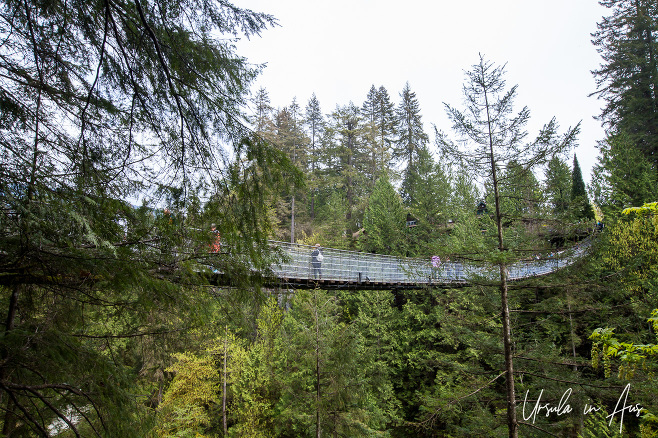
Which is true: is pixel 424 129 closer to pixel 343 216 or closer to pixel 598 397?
pixel 343 216

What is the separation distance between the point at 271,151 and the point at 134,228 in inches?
33.8

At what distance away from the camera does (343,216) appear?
59.3ft

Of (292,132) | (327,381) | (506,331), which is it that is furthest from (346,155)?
(506,331)

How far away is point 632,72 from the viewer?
13672 millimetres

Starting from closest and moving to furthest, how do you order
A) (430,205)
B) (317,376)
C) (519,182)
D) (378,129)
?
(519,182)
(317,376)
(430,205)
(378,129)

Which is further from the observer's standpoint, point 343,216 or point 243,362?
point 343,216

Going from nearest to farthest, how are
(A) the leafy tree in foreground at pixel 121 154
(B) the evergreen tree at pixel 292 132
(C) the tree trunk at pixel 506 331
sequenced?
(A) the leafy tree in foreground at pixel 121 154 → (C) the tree trunk at pixel 506 331 → (B) the evergreen tree at pixel 292 132

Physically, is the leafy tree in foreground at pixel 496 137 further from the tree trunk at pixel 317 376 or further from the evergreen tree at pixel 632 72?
the evergreen tree at pixel 632 72

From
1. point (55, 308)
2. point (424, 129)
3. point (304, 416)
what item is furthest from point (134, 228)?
point (424, 129)

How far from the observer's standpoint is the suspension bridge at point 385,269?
5.03 meters

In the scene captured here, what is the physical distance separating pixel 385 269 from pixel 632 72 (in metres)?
13.4

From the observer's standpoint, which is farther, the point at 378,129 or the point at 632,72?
the point at 378,129

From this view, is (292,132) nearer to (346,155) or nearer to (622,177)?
(346,155)

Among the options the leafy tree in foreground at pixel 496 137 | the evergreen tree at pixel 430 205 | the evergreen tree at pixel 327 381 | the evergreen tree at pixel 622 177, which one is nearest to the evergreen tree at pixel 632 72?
the evergreen tree at pixel 622 177
